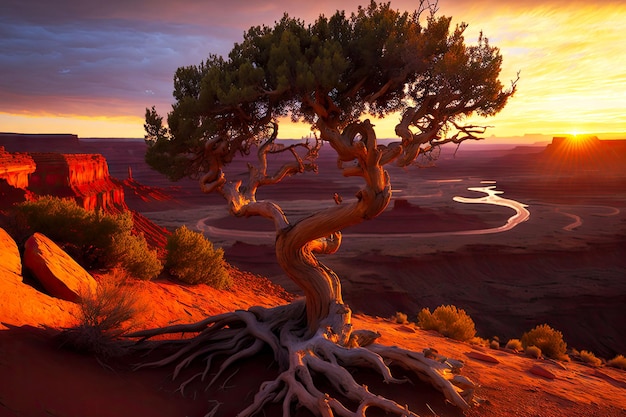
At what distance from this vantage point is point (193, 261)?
13633mm

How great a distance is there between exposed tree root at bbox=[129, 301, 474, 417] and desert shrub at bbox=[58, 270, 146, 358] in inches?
20.1

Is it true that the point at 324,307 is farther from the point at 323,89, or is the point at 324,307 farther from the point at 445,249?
the point at 445,249

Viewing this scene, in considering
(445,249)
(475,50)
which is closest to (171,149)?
(475,50)

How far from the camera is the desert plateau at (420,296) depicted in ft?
17.0

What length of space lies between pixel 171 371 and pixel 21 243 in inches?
192

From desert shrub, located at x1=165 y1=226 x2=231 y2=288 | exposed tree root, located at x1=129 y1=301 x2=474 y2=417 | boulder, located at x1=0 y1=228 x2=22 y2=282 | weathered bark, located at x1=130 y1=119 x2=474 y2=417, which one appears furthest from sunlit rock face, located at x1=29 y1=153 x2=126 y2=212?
exposed tree root, located at x1=129 y1=301 x2=474 y2=417

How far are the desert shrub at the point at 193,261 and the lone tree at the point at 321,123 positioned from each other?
5947mm

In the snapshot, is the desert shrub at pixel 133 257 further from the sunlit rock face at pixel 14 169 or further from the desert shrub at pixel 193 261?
the sunlit rock face at pixel 14 169

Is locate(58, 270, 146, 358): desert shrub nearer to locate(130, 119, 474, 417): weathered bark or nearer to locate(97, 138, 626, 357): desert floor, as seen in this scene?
locate(130, 119, 474, 417): weathered bark

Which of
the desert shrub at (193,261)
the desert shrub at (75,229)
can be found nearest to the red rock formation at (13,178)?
the desert shrub at (193,261)

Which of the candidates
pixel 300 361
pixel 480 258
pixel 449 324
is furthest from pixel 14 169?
pixel 480 258

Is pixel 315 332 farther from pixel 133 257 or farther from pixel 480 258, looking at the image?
pixel 480 258

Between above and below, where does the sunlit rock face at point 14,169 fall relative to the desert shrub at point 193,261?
above

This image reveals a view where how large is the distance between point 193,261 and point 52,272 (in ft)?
21.1
